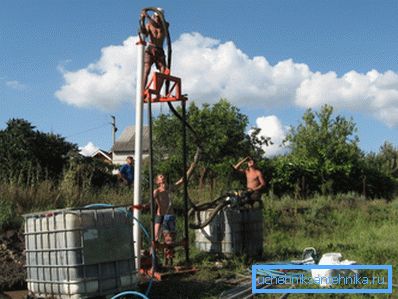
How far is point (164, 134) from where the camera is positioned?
28.2 metres

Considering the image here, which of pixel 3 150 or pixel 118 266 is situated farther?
pixel 3 150

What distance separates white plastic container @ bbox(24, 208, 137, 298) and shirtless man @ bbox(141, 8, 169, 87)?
8.62ft

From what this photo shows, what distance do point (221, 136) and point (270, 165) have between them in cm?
687

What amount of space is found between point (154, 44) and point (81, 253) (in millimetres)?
3652

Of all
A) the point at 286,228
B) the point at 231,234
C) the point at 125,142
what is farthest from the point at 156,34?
the point at 125,142

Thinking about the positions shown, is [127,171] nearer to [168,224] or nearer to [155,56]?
[168,224]

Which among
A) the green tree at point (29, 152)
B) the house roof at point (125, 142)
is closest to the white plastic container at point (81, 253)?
the green tree at point (29, 152)

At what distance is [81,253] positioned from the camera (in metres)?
5.86

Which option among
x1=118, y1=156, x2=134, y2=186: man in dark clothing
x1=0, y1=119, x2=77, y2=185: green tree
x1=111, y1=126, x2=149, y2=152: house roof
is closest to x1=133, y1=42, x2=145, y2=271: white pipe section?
x1=118, y1=156, x2=134, y2=186: man in dark clothing

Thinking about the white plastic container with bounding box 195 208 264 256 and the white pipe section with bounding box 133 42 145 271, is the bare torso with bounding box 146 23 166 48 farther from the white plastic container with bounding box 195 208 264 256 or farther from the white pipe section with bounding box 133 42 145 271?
the white plastic container with bounding box 195 208 264 256

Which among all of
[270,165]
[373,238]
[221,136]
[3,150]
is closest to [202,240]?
[373,238]

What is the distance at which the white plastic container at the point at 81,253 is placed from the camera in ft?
19.2

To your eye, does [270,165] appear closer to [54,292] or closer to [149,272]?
[149,272]

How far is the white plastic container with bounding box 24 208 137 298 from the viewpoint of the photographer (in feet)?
19.2
